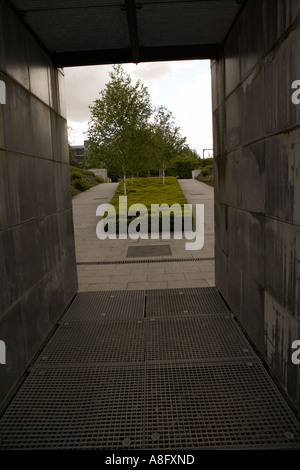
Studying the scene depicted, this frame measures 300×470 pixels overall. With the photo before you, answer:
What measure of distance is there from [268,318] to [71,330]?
2876 millimetres

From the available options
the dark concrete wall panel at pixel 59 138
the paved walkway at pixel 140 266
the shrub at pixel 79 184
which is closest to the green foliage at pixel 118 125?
the shrub at pixel 79 184

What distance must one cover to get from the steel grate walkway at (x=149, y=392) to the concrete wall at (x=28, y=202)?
0.43m

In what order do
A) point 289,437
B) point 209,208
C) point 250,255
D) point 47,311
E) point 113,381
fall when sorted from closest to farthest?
point 289,437
point 113,381
point 250,255
point 47,311
point 209,208

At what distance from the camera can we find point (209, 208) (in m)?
20.4

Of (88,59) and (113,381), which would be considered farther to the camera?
(88,59)

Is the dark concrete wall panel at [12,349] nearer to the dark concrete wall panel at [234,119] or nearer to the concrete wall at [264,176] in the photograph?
the concrete wall at [264,176]

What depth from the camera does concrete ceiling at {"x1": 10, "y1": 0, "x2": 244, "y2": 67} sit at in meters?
4.55

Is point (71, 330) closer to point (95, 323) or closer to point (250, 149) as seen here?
point (95, 323)

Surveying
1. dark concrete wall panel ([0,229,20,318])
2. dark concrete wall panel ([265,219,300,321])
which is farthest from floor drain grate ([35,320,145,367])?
dark concrete wall panel ([265,219,300,321])

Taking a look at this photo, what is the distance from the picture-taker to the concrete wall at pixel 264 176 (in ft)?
10.9

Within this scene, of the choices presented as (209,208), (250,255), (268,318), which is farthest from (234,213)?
(209,208)

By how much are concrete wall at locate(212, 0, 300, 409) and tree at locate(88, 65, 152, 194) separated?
20.2 m

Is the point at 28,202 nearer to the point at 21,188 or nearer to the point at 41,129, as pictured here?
the point at 21,188

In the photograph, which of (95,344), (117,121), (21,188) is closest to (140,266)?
(95,344)
